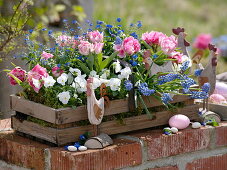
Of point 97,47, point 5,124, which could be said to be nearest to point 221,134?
point 97,47

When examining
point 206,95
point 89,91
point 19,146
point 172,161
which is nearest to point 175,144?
point 172,161

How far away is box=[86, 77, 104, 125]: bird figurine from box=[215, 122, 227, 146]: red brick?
0.67 m

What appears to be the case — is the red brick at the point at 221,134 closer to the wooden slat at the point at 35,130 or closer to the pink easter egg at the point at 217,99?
the pink easter egg at the point at 217,99

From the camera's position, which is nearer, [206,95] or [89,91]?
[89,91]

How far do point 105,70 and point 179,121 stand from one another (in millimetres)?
452

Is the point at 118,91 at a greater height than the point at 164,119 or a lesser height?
greater

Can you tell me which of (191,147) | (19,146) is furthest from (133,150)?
(19,146)

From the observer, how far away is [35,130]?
7.58ft

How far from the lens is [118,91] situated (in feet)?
7.54

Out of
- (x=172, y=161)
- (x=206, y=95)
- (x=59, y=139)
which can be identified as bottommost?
(x=172, y=161)

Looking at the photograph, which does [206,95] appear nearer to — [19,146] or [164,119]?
[164,119]

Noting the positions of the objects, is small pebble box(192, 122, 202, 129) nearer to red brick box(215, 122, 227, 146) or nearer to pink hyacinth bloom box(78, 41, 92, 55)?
red brick box(215, 122, 227, 146)

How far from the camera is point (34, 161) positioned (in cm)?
228

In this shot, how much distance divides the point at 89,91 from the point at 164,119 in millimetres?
479
